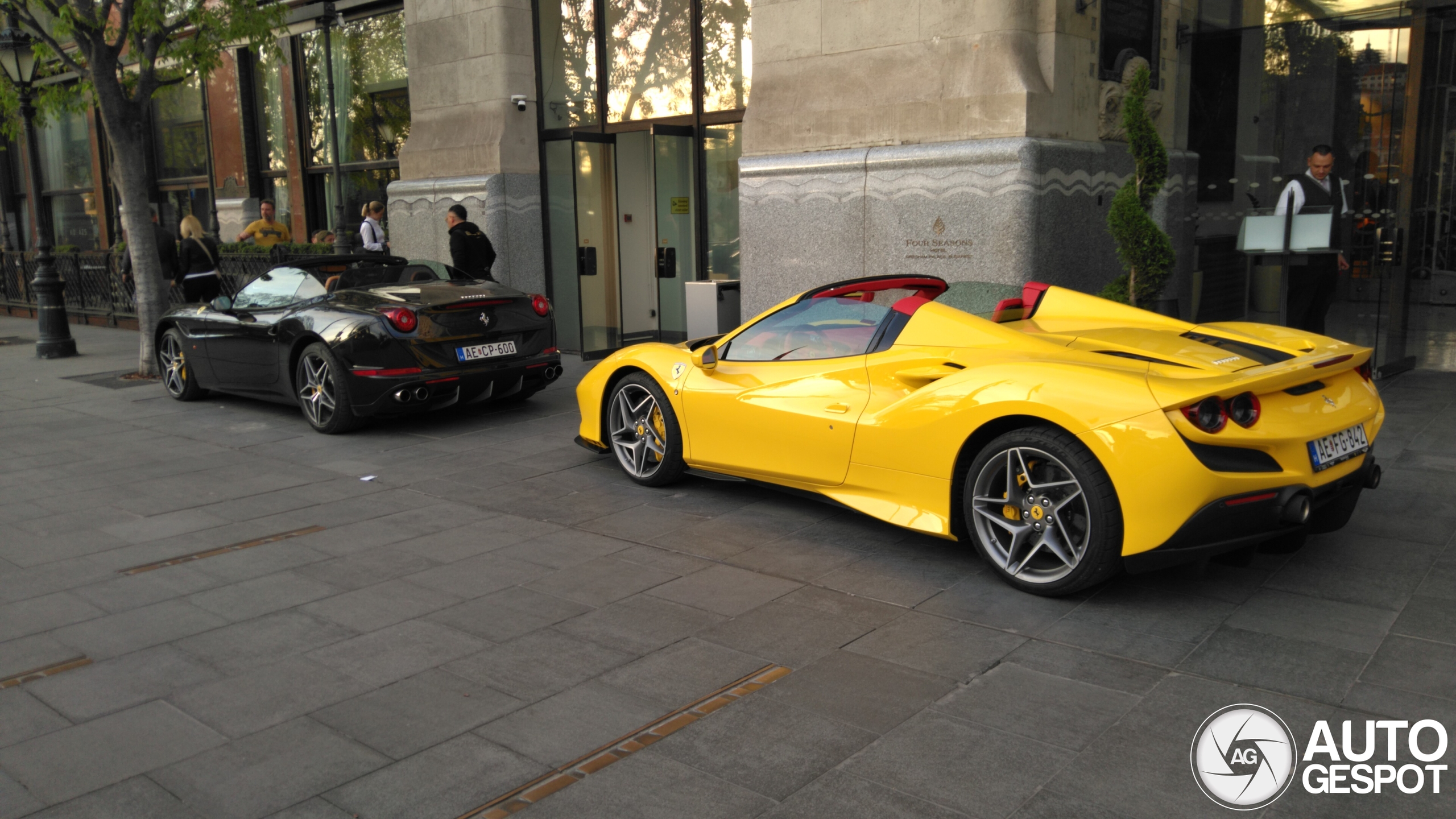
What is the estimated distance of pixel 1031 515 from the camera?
465 cm

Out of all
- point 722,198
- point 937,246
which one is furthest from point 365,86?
point 937,246

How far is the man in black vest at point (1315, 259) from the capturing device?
958 cm

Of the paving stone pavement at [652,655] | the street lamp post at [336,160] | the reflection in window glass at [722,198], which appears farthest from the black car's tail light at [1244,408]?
the street lamp post at [336,160]

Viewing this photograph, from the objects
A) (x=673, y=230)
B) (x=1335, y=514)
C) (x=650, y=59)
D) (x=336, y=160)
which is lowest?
(x=1335, y=514)

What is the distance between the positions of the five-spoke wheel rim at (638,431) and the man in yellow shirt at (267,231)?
11.7 meters

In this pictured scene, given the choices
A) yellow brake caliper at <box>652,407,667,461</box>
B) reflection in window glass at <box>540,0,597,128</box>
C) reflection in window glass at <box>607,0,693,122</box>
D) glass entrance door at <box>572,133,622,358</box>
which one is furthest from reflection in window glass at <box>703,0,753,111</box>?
yellow brake caliper at <box>652,407,667,461</box>

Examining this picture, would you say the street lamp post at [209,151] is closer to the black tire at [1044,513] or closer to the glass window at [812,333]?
the glass window at [812,333]

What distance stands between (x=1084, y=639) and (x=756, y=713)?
1.41 m

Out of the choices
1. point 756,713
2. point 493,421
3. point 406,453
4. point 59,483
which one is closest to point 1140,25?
point 493,421

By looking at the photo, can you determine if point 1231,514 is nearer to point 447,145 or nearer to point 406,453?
point 406,453

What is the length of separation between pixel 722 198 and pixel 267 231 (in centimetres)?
833

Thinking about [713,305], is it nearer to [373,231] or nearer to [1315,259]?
[373,231]

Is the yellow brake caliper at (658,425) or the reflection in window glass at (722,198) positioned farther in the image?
the reflection in window glass at (722,198)

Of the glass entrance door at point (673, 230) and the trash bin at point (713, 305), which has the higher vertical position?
the glass entrance door at point (673, 230)
